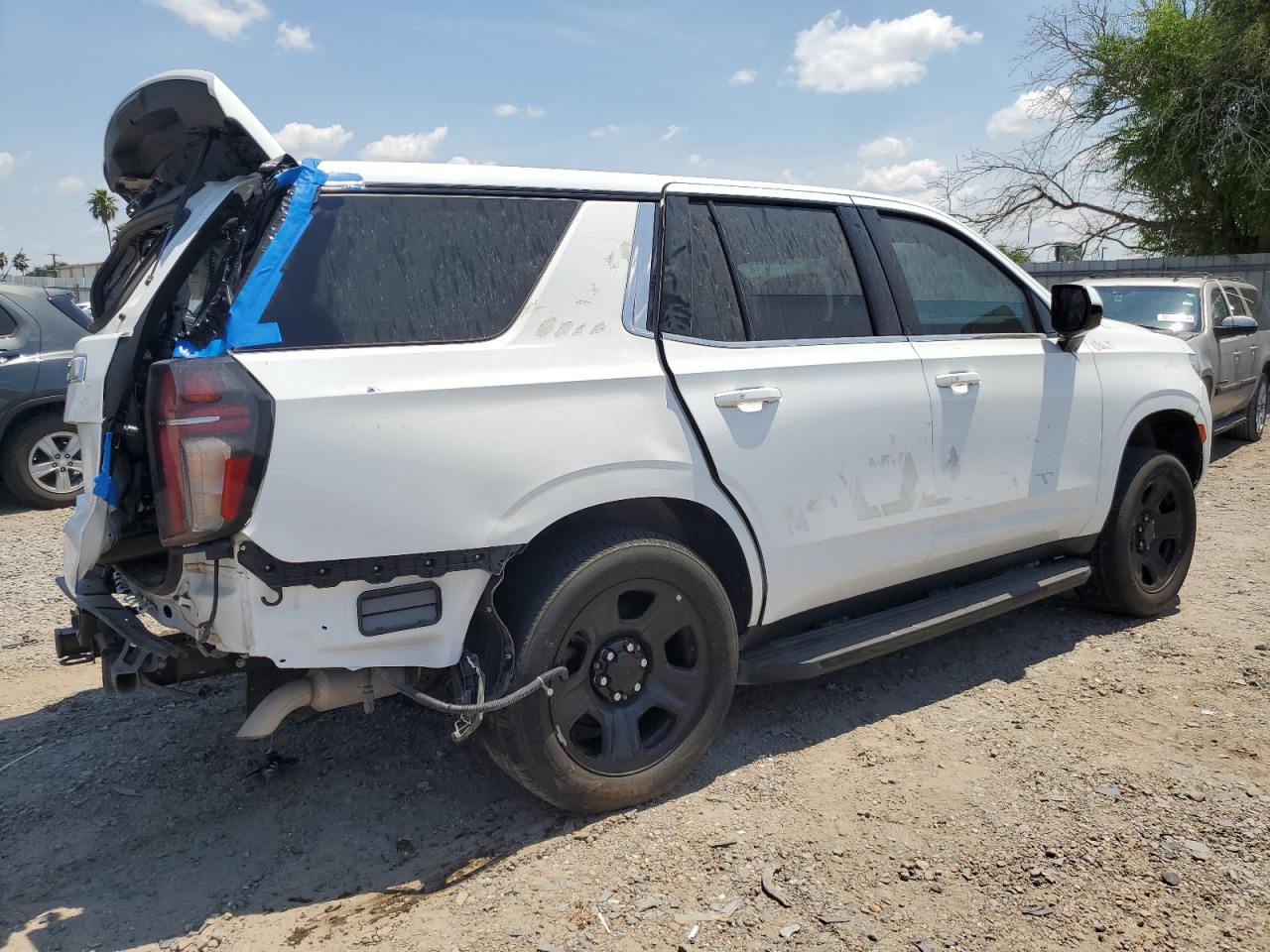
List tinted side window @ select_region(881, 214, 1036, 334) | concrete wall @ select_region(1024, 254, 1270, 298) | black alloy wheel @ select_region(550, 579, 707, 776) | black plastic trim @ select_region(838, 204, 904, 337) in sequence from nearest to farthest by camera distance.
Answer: black alloy wheel @ select_region(550, 579, 707, 776) → black plastic trim @ select_region(838, 204, 904, 337) → tinted side window @ select_region(881, 214, 1036, 334) → concrete wall @ select_region(1024, 254, 1270, 298)

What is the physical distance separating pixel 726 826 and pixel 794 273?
6.33 feet

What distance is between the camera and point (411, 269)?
2.76 meters

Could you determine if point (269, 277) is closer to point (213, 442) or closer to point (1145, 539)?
point (213, 442)

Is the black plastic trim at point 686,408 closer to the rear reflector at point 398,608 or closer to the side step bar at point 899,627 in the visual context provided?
the side step bar at point 899,627

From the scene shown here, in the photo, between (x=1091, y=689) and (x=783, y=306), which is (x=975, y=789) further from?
(x=783, y=306)

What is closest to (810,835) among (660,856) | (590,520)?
(660,856)

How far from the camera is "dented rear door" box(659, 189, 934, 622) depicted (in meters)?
3.21

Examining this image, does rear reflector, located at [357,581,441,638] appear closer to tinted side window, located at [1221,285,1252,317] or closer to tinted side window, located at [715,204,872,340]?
tinted side window, located at [715,204,872,340]

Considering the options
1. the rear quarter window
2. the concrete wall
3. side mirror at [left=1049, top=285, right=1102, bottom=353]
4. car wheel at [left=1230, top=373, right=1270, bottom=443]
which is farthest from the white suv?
the concrete wall

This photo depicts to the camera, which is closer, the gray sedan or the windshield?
the gray sedan

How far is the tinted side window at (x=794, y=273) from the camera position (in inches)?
135

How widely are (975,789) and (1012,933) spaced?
0.76 m

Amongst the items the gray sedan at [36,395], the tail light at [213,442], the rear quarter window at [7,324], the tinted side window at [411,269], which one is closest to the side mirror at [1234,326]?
the tinted side window at [411,269]

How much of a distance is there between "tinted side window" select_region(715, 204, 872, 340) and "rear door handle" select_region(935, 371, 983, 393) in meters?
0.34
